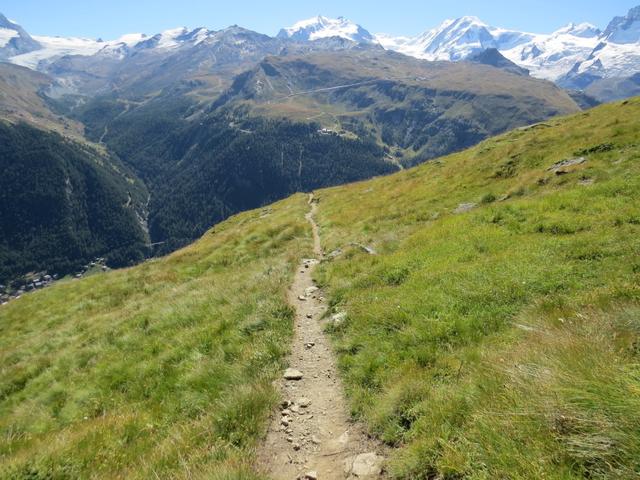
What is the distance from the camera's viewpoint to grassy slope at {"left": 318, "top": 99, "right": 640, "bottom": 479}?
16.0ft

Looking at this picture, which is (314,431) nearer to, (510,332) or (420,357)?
(420,357)

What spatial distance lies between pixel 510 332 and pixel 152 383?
35.5 feet

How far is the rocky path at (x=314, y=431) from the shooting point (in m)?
7.56

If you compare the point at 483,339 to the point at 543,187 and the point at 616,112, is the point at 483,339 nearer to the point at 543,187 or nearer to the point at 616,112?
the point at 543,187

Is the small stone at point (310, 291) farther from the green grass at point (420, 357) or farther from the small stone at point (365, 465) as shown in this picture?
the small stone at point (365, 465)

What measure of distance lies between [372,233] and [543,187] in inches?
420

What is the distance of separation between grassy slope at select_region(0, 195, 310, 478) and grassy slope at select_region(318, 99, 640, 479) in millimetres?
2708

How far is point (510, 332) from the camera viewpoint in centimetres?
963

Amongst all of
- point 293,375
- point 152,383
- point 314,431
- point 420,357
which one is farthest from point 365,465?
point 152,383

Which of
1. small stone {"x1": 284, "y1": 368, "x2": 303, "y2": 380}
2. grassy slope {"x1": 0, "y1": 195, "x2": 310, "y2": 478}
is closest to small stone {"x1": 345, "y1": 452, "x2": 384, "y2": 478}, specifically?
grassy slope {"x1": 0, "y1": 195, "x2": 310, "y2": 478}

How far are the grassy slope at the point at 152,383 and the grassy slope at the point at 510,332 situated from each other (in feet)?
8.88

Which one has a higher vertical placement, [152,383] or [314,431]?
[314,431]

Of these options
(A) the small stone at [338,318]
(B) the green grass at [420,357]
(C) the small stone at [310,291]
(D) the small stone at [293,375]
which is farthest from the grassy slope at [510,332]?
(D) the small stone at [293,375]

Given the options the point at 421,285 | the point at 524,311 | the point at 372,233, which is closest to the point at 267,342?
the point at 421,285
